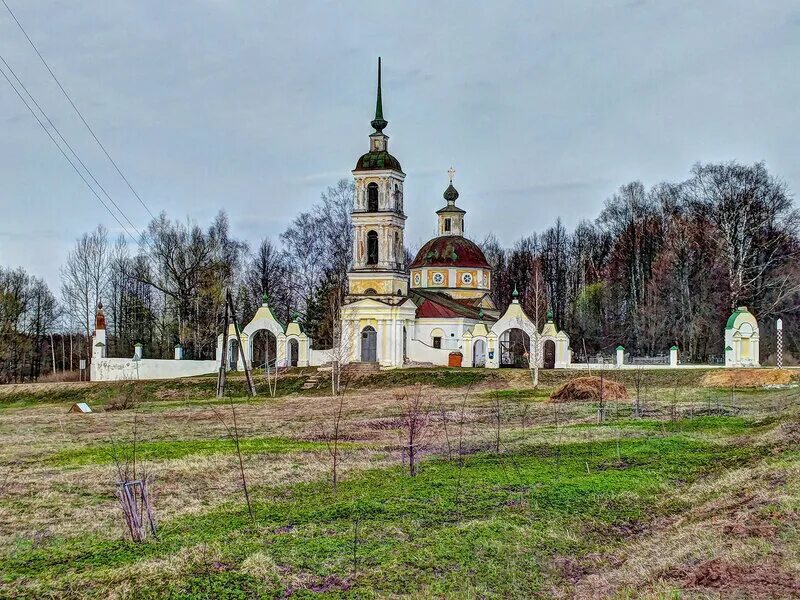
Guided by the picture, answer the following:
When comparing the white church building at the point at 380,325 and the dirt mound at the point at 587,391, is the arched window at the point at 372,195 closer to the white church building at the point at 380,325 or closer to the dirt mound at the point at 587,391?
the white church building at the point at 380,325

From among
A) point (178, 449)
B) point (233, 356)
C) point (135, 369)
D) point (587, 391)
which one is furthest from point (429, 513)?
point (233, 356)

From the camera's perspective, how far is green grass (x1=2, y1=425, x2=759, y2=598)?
843 centimetres

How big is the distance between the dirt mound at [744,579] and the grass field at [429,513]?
0.02 m

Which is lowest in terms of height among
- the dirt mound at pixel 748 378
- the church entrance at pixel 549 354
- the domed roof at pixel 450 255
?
the dirt mound at pixel 748 378

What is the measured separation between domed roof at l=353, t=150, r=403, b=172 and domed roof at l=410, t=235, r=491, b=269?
9785 mm

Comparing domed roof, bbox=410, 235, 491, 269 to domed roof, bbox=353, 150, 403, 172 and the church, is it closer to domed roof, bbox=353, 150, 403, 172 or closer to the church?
the church

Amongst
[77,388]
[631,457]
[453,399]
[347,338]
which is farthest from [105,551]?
[347,338]

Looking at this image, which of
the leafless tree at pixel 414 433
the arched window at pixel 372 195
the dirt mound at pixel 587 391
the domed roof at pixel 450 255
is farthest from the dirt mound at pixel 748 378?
the domed roof at pixel 450 255

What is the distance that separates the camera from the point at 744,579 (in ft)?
24.1

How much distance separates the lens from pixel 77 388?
127 feet

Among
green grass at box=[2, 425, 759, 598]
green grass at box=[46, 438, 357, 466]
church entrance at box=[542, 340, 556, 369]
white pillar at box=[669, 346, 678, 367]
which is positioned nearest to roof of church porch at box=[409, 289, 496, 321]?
church entrance at box=[542, 340, 556, 369]

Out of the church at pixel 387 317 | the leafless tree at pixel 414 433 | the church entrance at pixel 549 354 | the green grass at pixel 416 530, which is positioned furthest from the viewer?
the church entrance at pixel 549 354

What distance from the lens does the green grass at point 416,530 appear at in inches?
332

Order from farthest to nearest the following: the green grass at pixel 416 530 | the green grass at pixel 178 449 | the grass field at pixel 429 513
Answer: the green grass at pixel 178 449, the green grass at pixel 416 530, the grass field at pixel 429 513
